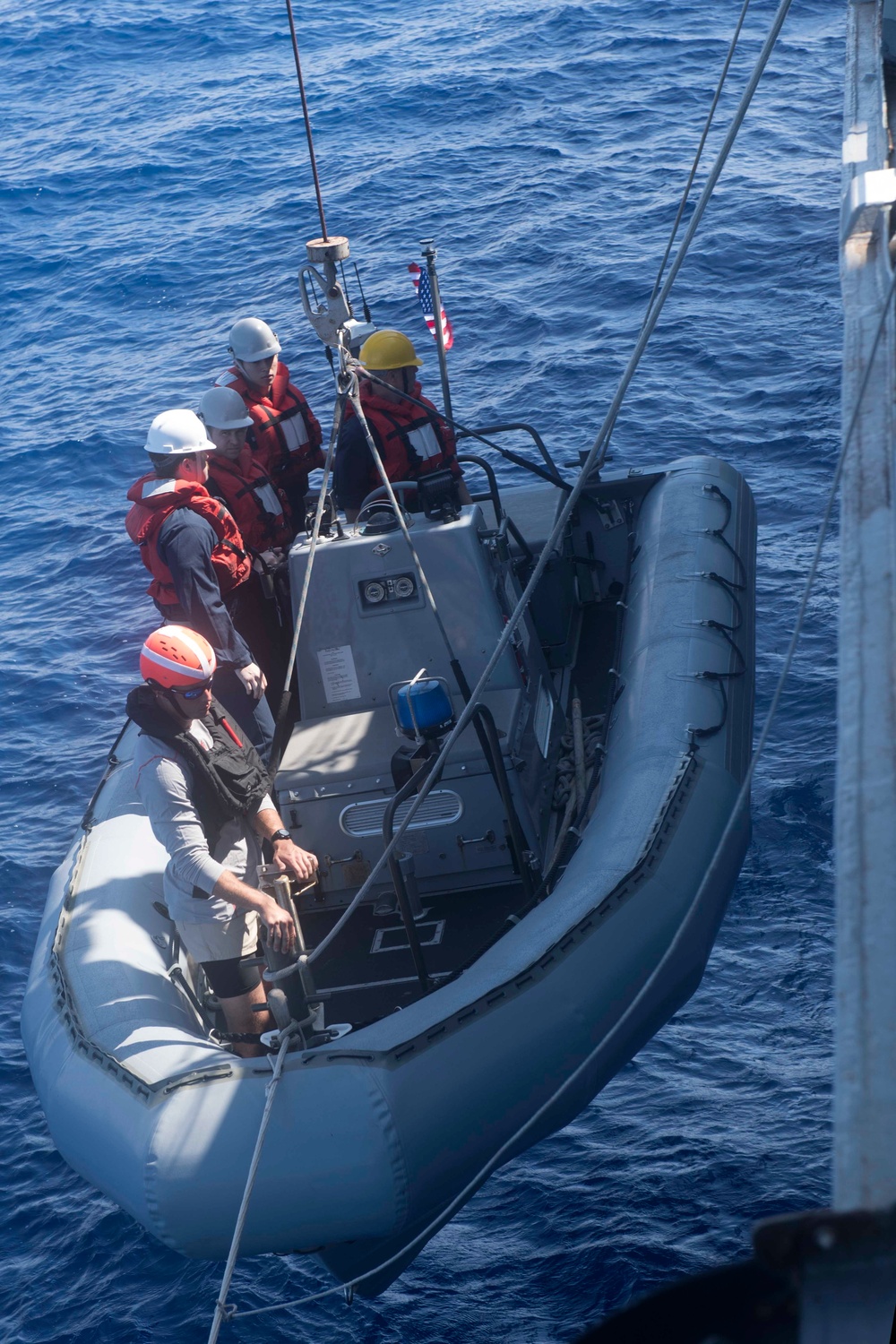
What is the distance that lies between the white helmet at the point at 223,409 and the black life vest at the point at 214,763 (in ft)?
5.96

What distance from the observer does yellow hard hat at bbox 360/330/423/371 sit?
233 inches

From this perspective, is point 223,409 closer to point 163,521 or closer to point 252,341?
point 252,341

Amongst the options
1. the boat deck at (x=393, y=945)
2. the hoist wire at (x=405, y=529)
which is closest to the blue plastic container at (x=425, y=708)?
the hoist wire at (x=405, y=529)

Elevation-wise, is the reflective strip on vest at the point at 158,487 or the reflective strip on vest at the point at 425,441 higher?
the reflective strip on vest at the point at 158,487

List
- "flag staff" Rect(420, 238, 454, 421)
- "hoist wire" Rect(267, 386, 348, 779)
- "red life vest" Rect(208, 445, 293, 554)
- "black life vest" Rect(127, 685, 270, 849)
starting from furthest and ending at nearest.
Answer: "flag staff" Rect(420, 238, 454, 421)
"red life vest" Rect(208, 445, 293, 554)
"hoist wire" Rect(267, 386, 348, 779)
"black life vest" Rect(127, 685, 270, 849)

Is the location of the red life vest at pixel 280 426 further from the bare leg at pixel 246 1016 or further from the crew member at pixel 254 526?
the bare leg at pixel 246 1016

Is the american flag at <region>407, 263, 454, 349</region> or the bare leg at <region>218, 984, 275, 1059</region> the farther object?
the american flag at <region>407, 263, 454, 349</region>

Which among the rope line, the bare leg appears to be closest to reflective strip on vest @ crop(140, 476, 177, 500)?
the bare leg

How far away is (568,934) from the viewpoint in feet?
14.0

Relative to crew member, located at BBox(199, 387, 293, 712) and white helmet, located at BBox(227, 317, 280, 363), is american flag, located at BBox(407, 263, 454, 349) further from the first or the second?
crew member, located at BBox(199, 387, 293, 712)

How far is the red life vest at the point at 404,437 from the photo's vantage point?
6055 mm

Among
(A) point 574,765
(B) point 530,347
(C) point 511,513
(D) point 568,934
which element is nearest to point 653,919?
(D) point 568,934

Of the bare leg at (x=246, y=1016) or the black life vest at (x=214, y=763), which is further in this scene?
the bare leg at (x=246, y=1016)

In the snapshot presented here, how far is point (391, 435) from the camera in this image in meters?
6.05
